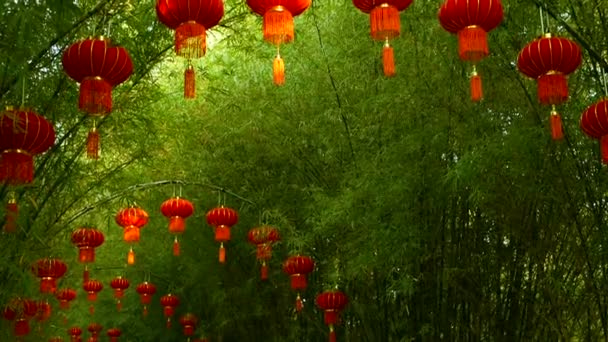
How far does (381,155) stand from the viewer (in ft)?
15.5

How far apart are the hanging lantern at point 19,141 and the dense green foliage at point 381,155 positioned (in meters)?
0.16

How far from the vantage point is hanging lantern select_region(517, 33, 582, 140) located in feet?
9.80

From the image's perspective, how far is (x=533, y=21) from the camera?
3.94 m

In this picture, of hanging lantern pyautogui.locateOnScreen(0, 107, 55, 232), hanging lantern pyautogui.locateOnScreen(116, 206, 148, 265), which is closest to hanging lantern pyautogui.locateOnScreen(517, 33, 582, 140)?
hanging lantern pyautogui.locateOnScreen(0, 107, 55, 232)

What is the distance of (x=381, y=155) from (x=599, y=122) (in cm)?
188

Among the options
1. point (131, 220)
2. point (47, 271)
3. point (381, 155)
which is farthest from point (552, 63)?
point (47, 271)

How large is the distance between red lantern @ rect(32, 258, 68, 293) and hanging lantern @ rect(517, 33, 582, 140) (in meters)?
4.01

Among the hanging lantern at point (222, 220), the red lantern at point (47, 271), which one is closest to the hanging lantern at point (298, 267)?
the hanging lantern at point (222, 220)

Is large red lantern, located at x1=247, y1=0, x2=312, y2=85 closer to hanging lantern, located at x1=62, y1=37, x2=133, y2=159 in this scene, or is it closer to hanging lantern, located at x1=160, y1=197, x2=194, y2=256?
hanging lantern, located at x1=62, y1=37, x2=133, y2=159

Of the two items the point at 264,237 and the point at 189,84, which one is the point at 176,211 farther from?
the point at 189,84

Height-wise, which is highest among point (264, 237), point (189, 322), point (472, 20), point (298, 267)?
point (472, 20)

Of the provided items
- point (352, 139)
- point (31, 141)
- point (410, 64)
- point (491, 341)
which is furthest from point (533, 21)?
point (31, 141)

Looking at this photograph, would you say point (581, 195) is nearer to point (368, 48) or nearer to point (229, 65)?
point (368, 48)

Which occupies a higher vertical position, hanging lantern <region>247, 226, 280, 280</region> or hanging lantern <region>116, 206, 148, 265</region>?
hanging lantern <region>116, 206, 148, 265</region>
